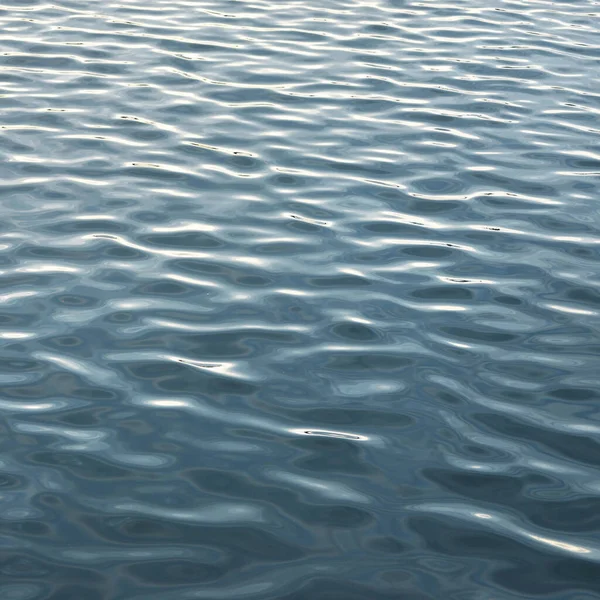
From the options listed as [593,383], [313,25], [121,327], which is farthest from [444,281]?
[313,25]

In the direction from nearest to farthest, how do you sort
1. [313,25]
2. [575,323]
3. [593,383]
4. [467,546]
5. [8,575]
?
[8,575] → [467,546] → [593,383] → [575,323] → [313,25]

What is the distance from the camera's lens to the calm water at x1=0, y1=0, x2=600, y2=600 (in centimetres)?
391

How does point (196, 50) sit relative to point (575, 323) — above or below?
above

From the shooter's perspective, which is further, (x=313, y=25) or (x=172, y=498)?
(x=313, y=25)

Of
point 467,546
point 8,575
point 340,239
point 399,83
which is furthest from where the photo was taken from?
point 399,83

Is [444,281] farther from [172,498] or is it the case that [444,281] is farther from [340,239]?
[172,498]

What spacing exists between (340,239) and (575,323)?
4.93 feet

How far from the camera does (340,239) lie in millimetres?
6328

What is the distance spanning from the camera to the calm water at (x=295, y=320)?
154 inches

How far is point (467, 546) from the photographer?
393cm

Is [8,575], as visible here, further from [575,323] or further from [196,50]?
[196,50]

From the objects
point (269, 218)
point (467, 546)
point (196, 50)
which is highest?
point (196, 50)

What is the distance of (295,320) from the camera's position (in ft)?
18.0

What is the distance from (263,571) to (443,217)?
3448mm
